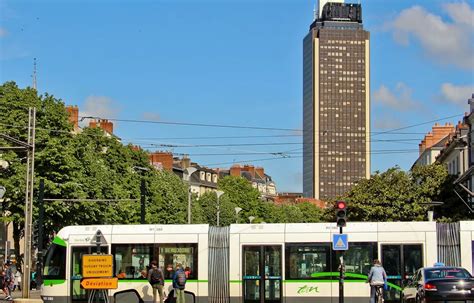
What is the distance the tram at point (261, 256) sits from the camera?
30953 millimetres

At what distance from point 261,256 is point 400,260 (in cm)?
477

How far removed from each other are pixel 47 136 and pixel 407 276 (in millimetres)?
29455

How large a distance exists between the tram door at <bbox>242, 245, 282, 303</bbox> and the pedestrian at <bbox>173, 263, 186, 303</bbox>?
304 centimetres

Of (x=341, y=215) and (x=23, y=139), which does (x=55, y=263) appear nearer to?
(x=341, y=215)

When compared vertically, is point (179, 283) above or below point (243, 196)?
below

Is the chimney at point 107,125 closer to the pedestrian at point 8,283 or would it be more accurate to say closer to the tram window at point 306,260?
the pedestrian at point 8,283

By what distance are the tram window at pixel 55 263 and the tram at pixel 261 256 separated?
0.04 metres

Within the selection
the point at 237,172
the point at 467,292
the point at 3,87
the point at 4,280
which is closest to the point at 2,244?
the point at 3,87

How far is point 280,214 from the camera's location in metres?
132

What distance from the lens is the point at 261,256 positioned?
31719 mm

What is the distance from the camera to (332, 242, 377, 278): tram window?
31.1 metres

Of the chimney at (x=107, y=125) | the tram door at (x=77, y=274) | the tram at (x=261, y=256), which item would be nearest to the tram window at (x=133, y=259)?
the tram at (x=261, y=256)

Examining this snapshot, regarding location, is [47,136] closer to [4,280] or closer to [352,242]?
[4,280]

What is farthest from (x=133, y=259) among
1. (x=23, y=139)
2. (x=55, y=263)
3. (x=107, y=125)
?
(x=107, y=125)
